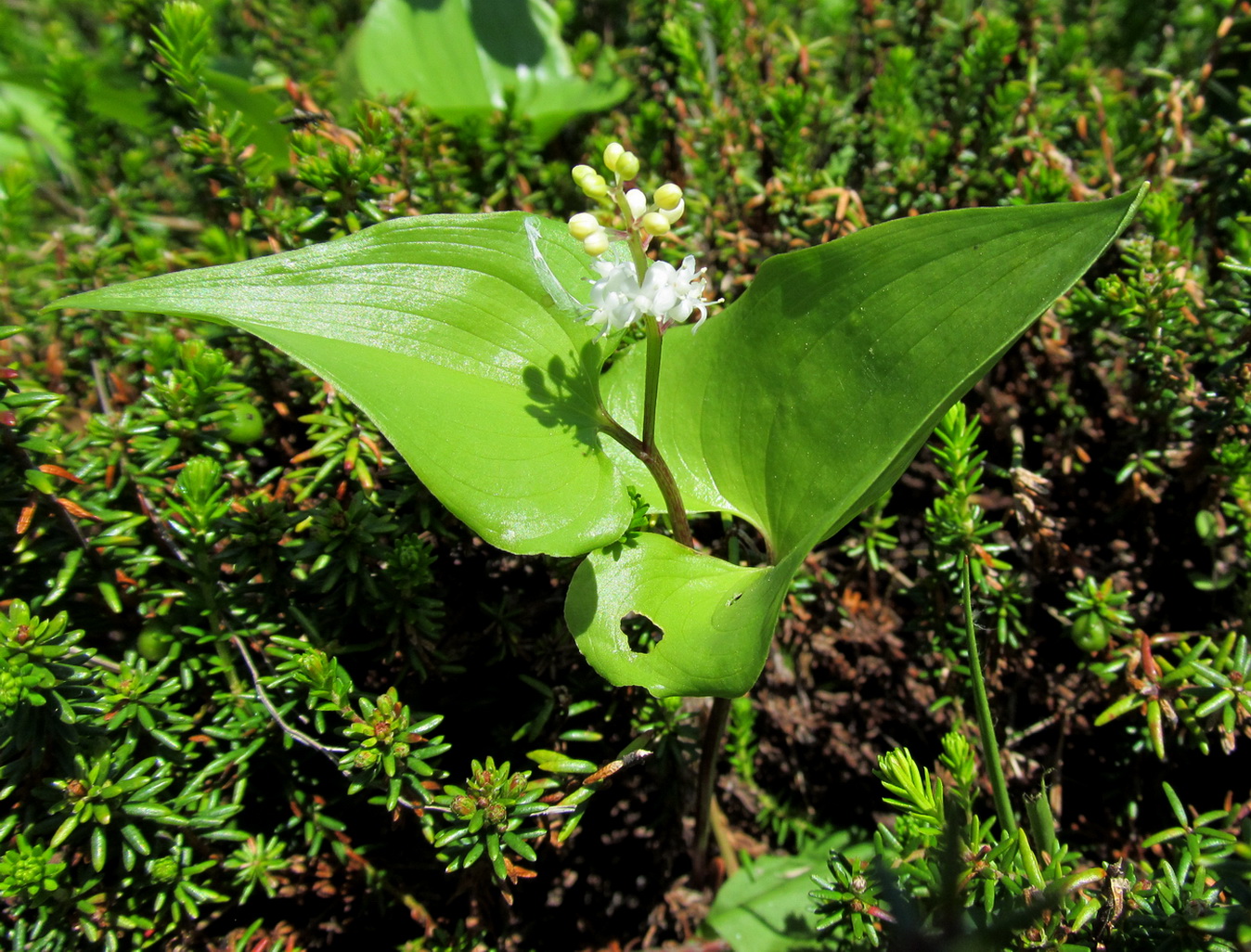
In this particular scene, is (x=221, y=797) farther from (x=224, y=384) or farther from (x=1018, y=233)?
(x=1018, y=233)

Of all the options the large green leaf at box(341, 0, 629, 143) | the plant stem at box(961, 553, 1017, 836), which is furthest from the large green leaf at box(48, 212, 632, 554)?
the large green leaf at box(341, 0, 629, 143)

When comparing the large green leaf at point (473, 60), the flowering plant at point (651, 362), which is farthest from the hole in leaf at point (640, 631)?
the large green leaf at point (473, 60)

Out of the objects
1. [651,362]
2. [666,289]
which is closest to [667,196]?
[666,289]

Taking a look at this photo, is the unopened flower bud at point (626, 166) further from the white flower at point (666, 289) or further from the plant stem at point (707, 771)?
the plant stem at point (707, 771)

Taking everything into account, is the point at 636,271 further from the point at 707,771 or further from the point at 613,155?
the point at 707,771

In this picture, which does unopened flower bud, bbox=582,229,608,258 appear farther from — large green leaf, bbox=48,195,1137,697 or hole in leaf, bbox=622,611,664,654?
hole in leaf, bbox=622,611,664,654
